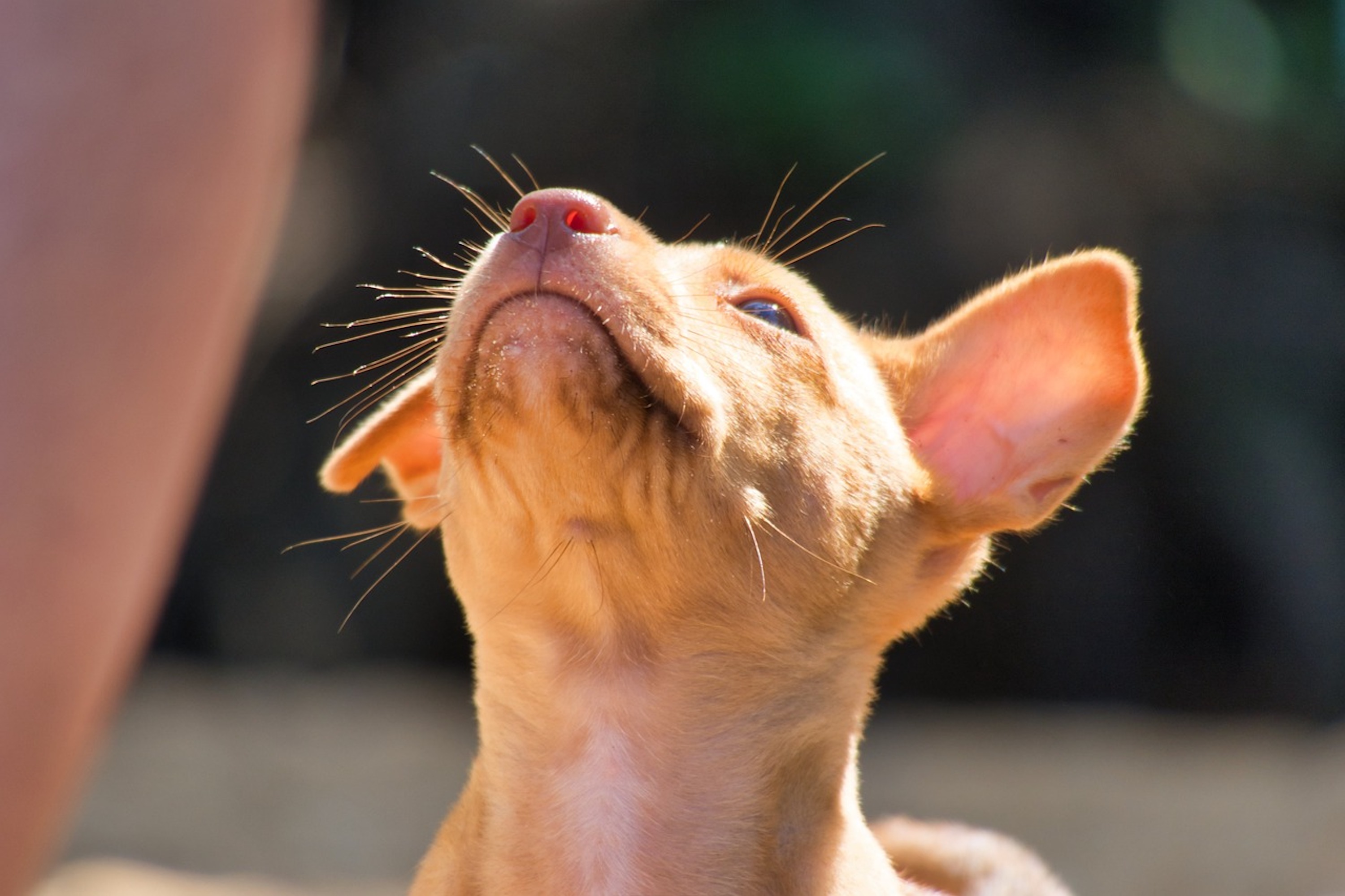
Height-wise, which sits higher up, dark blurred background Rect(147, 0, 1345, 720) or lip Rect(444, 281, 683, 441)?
lip Rect(444, 281, 683, 441)

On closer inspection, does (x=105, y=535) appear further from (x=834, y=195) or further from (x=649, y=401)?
(x=834, y=195)

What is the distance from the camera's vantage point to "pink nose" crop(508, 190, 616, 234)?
8.25 feet

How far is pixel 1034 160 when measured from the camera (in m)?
8.98

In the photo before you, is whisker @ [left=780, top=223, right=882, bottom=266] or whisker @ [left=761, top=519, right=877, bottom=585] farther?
whisker @ [left=780, top=223, right=882, bottom=266]

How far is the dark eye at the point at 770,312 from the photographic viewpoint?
2896mm

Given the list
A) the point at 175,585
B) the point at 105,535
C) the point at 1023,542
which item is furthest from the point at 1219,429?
the point at 105,535

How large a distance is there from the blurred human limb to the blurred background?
20.6 feet

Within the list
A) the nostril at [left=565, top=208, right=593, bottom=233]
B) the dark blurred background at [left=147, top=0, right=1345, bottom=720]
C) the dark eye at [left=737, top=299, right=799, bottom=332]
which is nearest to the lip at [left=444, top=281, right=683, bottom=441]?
the nostril at [left=565, top=208, right=593, bottom=233]

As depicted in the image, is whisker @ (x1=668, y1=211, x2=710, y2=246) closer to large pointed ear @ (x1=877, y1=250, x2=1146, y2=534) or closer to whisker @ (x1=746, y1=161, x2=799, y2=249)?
whisker @ (x1=746, y1=161, x2=799, y2=249)

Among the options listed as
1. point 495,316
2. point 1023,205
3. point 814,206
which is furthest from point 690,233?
point 1023,205

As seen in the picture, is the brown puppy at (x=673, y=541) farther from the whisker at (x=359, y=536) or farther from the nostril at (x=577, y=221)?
the whisker at (x=359, y=536)

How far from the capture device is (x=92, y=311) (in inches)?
100

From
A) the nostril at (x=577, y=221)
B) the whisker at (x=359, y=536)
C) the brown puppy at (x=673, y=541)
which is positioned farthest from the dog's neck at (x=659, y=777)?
the nostril at (x=577, y=221)

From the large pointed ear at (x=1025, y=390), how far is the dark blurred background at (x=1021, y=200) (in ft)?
18.2
